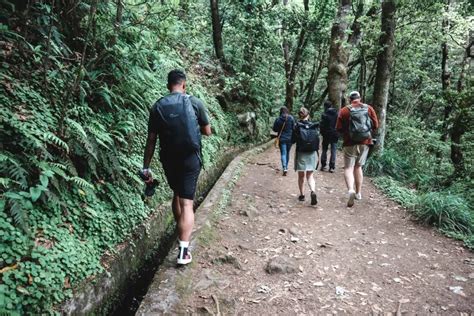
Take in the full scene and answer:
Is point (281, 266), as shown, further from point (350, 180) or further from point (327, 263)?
point (350, 180)

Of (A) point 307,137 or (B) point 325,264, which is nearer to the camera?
(B) point 325,264

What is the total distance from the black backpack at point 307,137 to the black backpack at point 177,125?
12.6 ft

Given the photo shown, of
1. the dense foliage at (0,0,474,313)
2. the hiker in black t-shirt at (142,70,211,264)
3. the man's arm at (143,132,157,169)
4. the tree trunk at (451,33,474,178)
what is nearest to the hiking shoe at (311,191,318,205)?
the dense foliage at (0,0,474,313)

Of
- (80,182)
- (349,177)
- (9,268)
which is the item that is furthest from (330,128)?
(9,268)

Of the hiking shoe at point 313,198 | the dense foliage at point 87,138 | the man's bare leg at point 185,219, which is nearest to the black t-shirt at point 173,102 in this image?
the man's bare leg at point 185,219

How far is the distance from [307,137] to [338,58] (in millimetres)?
6930

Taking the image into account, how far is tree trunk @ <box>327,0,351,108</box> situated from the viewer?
12.9 metres

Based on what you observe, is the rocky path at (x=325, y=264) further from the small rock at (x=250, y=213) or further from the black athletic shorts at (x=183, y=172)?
the black athletic shorts at (x=183, y=172)

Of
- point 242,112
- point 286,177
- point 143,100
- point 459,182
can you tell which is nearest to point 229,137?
point 242,112

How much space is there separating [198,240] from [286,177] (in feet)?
18.4

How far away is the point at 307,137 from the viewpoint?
24.8 ft

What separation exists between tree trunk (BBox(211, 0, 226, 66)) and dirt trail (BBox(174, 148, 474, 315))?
9666mm

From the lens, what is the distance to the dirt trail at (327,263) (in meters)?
4.26

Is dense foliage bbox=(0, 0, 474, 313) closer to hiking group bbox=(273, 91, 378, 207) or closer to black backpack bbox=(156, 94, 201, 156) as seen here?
black backpack bbox=(156, 94, 201, 156)
